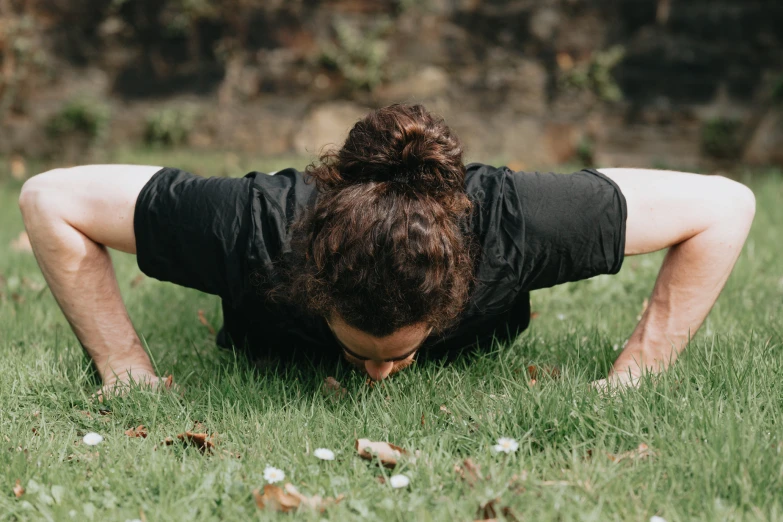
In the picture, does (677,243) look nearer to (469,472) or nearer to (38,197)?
(469,472)

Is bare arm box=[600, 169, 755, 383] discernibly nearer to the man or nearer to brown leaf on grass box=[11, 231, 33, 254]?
the man

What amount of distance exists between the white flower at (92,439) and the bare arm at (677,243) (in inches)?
54.5

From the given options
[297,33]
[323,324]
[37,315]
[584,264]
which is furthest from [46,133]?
[584,264]

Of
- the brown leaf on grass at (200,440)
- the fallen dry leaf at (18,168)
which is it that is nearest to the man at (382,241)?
the brown leaf on grass at (200,440)

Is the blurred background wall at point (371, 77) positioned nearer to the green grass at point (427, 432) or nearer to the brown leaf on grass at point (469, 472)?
the green grass at point (427, 432)

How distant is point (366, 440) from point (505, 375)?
0.59 meters

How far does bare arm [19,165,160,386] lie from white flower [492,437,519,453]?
42.4 inches

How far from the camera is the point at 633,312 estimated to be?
3.00 m

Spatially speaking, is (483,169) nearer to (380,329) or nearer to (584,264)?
(584,264)

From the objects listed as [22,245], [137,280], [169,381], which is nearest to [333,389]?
[169,381]

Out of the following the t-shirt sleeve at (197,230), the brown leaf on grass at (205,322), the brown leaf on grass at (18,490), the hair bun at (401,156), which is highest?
the hair bun at (401,156)

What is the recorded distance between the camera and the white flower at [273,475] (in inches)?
66.6

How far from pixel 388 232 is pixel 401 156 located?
0.23m

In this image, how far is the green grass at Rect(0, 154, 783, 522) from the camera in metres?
1.63
